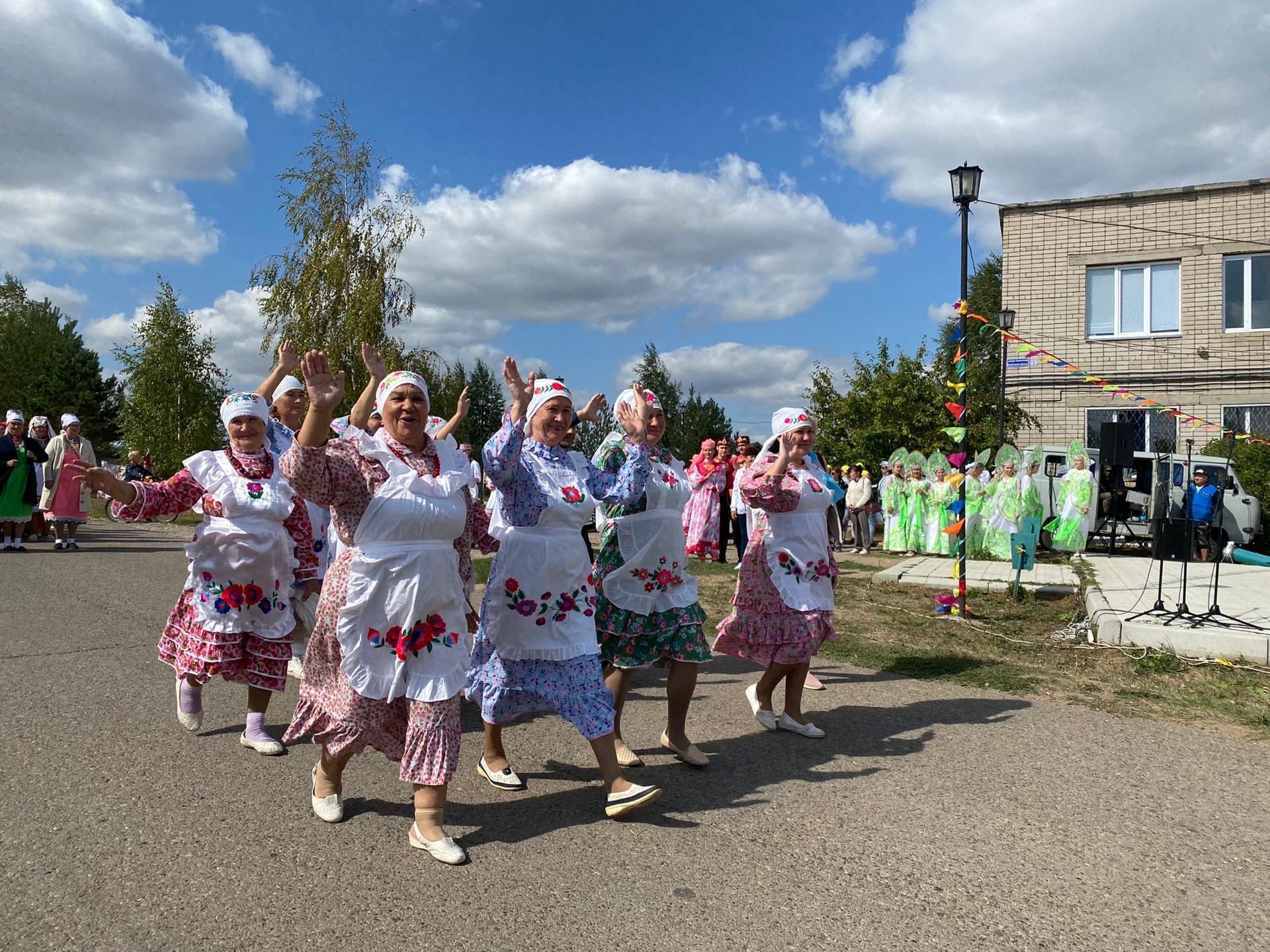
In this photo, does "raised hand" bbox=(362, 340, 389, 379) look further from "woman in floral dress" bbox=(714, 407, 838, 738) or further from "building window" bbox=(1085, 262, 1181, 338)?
"building window" bbox=(1085, 262, 1181, 338)

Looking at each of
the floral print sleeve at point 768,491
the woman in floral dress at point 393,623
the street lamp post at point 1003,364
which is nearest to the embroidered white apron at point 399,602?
the woman in floral dress at point 393,623

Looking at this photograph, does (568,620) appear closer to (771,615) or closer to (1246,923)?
(771,615)

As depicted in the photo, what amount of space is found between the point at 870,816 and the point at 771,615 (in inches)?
57.9

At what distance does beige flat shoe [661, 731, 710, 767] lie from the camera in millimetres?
4555

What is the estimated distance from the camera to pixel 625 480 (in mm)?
4309

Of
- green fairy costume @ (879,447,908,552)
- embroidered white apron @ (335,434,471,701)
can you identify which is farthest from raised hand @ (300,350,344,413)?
green fairy costume @ (879,447,908,552)

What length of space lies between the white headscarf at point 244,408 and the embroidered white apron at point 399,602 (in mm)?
1642

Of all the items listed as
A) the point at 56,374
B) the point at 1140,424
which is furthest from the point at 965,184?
the point at 56,374

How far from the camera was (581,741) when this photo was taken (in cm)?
503

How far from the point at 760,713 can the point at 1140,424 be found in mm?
17918

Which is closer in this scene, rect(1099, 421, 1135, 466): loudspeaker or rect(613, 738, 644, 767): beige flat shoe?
Result: rect(613, 738, 644, 767): beige flat shoe

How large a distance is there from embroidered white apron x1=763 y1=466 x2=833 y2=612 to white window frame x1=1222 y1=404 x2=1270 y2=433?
1786 centimetres

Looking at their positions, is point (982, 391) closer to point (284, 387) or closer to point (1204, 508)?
point (1204, 508)

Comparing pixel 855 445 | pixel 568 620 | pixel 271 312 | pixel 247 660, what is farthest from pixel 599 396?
pixel 855 445
